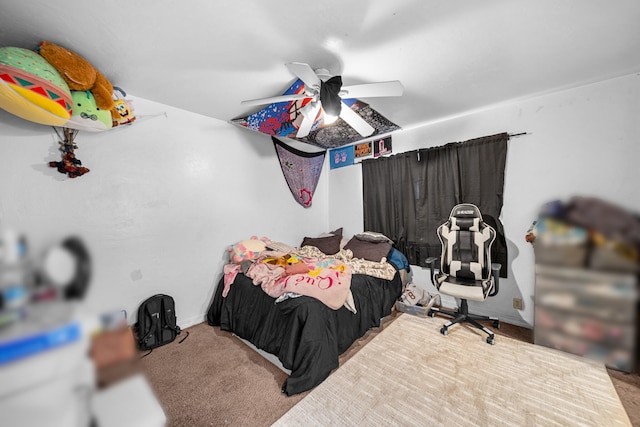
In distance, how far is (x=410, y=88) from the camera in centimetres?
235

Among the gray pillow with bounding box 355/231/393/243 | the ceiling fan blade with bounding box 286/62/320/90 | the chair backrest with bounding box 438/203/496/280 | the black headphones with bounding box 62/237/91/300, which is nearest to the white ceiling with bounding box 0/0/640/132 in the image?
the ceiling fan blade with bounding box 286/62/320/90

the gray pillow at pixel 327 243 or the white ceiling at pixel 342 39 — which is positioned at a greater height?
the white ceiling at pixel 342 39

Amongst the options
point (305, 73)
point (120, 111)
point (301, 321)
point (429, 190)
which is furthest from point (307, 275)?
point (429, 190)

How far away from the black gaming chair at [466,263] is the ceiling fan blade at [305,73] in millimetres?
1983

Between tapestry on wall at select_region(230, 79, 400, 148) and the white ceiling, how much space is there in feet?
1.06

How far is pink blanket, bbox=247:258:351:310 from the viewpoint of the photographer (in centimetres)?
201

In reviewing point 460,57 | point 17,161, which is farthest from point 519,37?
point 17,161

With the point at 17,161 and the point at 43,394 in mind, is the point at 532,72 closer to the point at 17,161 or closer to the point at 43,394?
the point at 43,394

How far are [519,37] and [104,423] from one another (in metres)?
2.52

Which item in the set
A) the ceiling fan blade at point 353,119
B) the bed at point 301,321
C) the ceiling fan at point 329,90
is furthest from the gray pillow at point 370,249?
the ceiling fan at point 329,90

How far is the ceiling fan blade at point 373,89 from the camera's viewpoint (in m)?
1.83

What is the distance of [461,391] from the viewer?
171 centimetres

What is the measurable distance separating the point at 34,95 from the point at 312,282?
5.95 feet

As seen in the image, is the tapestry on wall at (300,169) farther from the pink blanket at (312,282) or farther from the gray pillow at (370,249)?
the pink blanket at (312,282)
